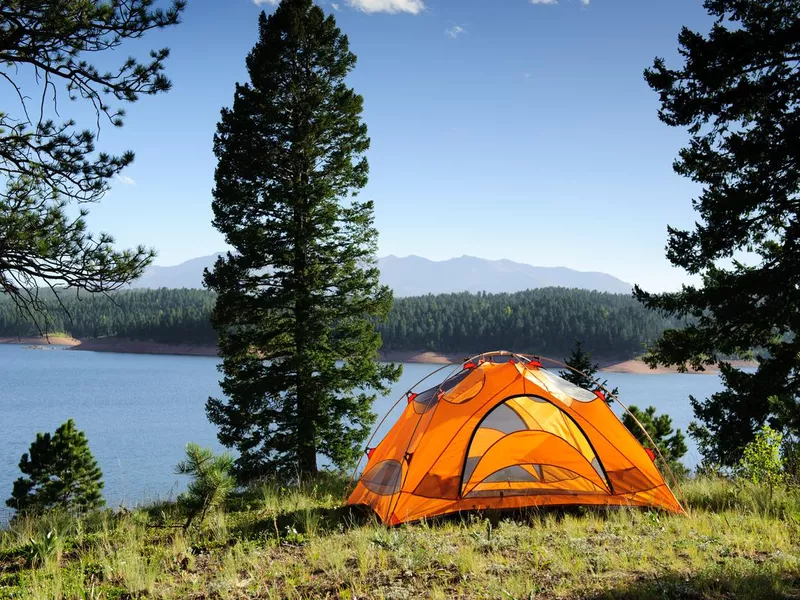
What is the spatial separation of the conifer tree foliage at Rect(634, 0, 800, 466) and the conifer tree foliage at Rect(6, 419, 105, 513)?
15.7 m

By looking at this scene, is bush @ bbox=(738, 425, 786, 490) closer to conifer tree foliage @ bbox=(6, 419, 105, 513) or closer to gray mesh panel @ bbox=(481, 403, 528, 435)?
gray mesh panel @ bbox=(481, 403, 528, 435)

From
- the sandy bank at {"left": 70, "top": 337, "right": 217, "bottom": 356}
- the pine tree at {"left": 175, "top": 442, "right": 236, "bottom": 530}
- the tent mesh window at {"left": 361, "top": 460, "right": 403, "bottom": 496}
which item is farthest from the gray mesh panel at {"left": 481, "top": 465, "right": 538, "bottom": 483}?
the sandy bank at {"left": 70, "top": 337, "right": 217, "bottom": 356}

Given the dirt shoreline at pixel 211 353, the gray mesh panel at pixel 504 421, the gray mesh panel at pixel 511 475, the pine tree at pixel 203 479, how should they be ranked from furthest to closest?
the dirt shoreline at pixel 211 353 < the gray mesh panel at pixel 504 421 < the gray mesh panel at pixel 511 475 < the pine tree at pixel 203 479

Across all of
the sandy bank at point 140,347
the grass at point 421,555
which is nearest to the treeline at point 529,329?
the sandy bank at point 140,347

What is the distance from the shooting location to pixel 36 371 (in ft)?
205

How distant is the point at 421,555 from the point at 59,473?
51.2 feet

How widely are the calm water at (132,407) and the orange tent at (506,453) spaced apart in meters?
3.68

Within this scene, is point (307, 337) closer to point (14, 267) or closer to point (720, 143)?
point (14, 267)

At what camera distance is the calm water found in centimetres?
2253

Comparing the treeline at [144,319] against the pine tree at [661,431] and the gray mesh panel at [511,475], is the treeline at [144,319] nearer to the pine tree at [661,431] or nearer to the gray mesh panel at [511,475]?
the pine tree at [661,431]

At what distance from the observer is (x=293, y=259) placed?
12.9m

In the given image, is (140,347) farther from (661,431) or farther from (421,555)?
(421,555)

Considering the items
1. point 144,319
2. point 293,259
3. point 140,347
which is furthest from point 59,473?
point 144,319

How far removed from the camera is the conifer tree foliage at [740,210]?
8.56m
